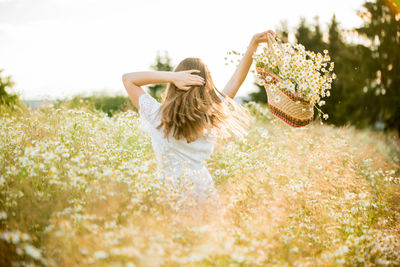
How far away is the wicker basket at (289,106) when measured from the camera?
9.87ft

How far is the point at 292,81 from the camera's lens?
10.2 ft

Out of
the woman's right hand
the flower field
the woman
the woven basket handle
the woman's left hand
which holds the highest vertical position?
the woman's right hand

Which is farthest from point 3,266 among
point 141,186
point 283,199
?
point 283,199

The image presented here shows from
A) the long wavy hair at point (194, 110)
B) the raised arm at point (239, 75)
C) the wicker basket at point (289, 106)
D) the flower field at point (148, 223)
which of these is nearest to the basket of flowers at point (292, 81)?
the wicker basket at point (289, 106)

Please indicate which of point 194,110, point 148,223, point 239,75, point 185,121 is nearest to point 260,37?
point 239,75

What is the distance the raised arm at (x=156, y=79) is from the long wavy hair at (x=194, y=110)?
0.27 ft

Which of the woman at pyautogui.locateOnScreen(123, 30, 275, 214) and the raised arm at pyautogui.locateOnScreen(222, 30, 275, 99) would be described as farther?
the raised arm at pyautogui.locateOnScreen(222, 30, 275, 99)

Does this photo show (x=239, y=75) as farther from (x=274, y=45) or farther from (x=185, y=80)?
A: (x=185, y=80)

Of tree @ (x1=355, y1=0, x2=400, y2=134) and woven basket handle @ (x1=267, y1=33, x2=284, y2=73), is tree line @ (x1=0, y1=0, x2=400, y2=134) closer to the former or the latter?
tree @ (x1=355, y1=0, x2=400, y2=134)

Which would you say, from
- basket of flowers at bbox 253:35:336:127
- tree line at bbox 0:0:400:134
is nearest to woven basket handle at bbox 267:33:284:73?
basket of flowers at bbox 253:35:336:127

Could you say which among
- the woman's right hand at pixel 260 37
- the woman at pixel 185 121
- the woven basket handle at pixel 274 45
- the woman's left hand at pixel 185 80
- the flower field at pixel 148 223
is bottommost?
the flower field at pixel 148 223

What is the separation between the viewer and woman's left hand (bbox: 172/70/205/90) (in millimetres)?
2809

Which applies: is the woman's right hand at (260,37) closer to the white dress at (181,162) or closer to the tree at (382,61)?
the white dress at (181,162)

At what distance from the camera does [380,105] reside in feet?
40.7
